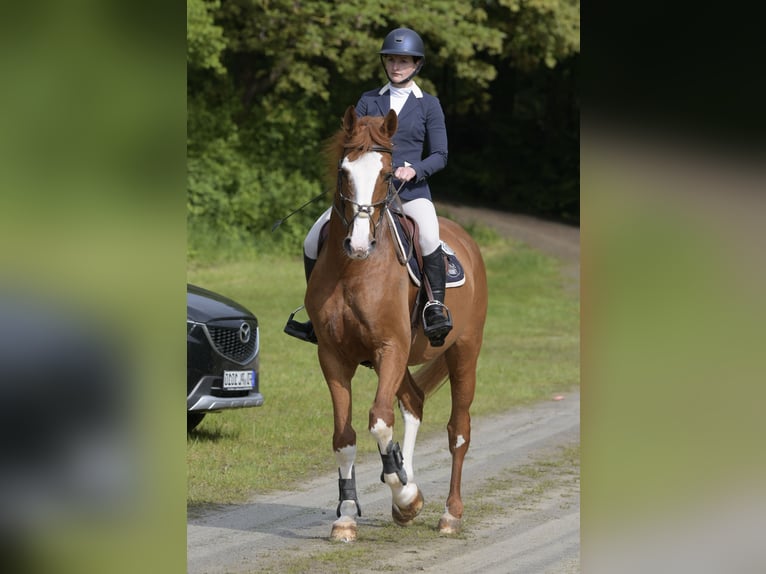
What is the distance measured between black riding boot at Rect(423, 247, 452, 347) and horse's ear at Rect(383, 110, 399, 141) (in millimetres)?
939

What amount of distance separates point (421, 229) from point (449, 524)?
1.84m

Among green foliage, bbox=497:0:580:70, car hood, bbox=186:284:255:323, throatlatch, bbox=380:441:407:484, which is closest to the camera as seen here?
throatlatch, bbox=380:441:407:484

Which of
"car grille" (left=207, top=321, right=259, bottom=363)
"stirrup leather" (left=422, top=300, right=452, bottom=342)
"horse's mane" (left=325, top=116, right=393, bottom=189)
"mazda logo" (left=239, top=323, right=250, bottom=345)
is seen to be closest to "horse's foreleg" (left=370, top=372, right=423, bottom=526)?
"stirrup leather" (left=422, top=300, right=452, bottom=342)

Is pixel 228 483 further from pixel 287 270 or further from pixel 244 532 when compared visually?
pixel 287 270

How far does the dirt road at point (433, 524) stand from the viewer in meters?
7.81

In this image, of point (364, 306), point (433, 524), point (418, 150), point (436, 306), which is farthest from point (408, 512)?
point (418, 150)

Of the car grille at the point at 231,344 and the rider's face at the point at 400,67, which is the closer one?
the rider's face at the point at 400,67

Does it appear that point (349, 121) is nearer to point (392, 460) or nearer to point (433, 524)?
point (392, 460)

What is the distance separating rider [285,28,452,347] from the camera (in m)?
8.48

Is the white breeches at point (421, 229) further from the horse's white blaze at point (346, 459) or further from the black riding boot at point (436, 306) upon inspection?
the horse's white blaze at point (346, 459)

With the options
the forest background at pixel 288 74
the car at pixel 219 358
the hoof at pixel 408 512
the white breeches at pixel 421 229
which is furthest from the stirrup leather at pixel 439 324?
the forest background at pixel 288 74

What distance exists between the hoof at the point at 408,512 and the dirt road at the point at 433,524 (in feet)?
0.24

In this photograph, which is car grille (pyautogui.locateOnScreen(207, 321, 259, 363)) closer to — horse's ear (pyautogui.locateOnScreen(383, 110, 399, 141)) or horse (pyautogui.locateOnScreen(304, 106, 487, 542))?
horse (pyautogui.locateOnScreen(304, 106, 487, 542))
